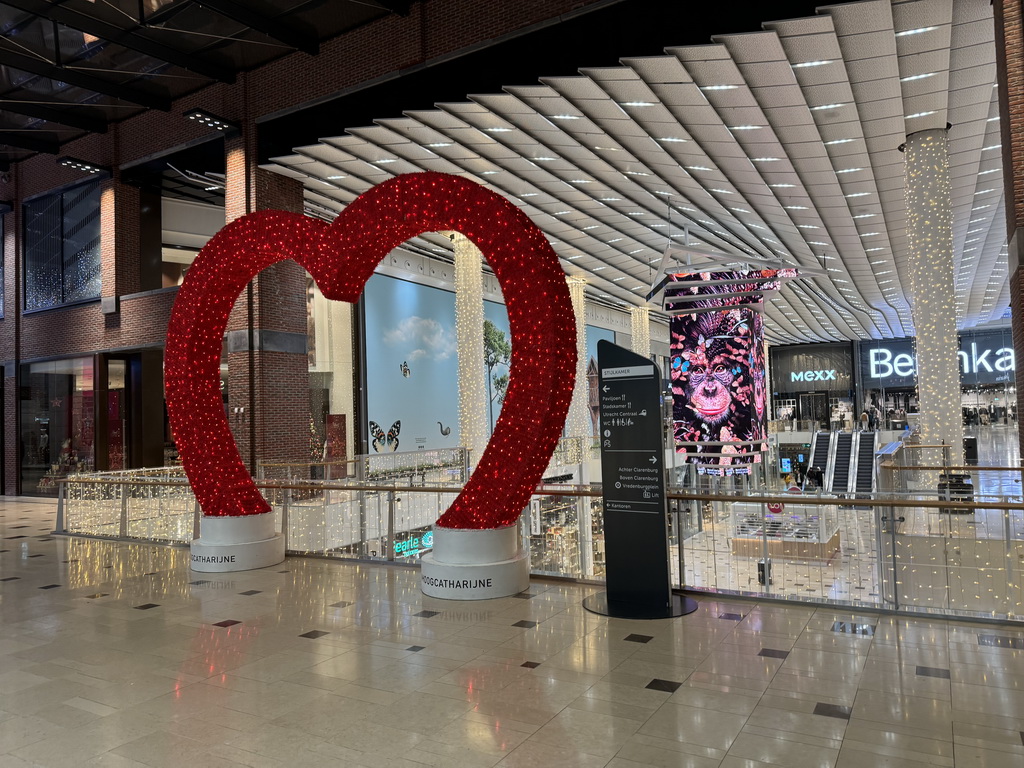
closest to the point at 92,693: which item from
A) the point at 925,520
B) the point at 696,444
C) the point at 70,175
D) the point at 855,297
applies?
the point at 925,520

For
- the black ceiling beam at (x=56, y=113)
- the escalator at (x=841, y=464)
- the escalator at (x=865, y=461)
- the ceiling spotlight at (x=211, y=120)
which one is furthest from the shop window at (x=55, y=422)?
the escalator at (x=865, y=461)

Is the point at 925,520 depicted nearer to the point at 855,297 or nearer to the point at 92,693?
the point at 92,693

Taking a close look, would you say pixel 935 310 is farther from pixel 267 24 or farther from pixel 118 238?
pixel 118 238

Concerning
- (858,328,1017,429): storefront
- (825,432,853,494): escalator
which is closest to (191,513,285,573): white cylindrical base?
(825,432,853,494): escalator

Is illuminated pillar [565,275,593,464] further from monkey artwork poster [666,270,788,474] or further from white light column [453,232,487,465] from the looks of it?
monkey artwork poster [666,270,788,474]

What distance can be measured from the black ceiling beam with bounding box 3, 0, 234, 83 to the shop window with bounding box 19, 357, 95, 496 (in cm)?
726

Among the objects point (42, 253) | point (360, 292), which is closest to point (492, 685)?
point (360, 292)

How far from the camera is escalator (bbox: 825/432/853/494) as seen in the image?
21.8 metres

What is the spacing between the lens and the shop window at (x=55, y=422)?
15.6m

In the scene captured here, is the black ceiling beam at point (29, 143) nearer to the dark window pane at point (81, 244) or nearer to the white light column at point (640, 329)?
the dark window pane at point (81, 244)

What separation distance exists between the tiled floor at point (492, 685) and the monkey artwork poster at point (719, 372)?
1101 cm

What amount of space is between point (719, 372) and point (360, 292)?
1133 cm

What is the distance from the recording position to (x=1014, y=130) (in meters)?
6.50

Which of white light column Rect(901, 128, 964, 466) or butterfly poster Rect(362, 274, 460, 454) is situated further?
butterfly poster Rect(362, 274, 460, 454)
